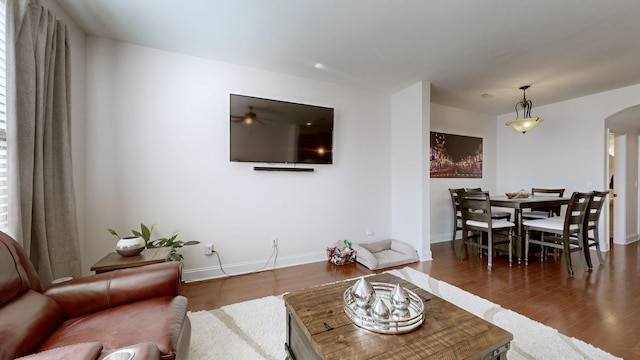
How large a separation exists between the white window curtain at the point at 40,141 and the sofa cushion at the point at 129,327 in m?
0.79

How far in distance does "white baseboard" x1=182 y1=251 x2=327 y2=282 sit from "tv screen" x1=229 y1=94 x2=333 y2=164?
125 cm

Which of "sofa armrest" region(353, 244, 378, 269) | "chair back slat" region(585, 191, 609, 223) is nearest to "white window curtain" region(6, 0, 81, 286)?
"sofa armrest" region(353, 244, 378, 269)

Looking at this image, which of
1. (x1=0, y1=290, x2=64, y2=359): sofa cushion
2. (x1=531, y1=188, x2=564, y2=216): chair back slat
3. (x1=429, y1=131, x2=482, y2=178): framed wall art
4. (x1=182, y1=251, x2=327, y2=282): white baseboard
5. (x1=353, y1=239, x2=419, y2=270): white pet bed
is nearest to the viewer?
(x1=0, y1=290, x2=64, y2=359): sofa cushion

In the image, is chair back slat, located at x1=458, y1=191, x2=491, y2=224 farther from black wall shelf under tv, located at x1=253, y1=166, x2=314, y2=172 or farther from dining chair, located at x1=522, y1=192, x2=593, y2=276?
black wall shelf under tv, located at x1=253, y1=166, x2=314, y2=172

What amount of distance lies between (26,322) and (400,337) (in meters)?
1.56

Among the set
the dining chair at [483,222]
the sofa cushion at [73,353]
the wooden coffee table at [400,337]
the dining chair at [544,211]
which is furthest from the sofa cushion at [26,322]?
the dining chair at [544,211]

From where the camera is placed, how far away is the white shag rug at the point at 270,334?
161 centimetres

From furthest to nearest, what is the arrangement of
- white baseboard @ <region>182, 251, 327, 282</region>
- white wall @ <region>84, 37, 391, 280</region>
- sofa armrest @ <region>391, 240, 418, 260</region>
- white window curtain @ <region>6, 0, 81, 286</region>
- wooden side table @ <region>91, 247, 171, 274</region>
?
sofa armrest @ <region>391, 240, 418, 260</region>, white baseboard @ <region>182, 251, 327, 282</region>, white wall @ <region>84, 37, 391, 280</region>, wooden side table @ <region>91, 247, 171, 274</region>, white window curtain @ <region>6, 0, 81, 286</region>

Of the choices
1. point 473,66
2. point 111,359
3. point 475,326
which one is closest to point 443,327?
point 475,326

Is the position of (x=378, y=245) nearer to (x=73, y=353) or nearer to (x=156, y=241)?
(x=156, y=241)

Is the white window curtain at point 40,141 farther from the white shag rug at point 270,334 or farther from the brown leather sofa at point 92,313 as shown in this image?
the white shag rug at point 270,334

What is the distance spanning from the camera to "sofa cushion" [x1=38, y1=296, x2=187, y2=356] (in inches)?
43.2

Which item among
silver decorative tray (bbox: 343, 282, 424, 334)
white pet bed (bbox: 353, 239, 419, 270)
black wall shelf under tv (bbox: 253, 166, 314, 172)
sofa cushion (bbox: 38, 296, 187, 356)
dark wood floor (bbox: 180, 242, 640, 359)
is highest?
black wall shelf under tv (bbox: 253, 166, 314, 172)

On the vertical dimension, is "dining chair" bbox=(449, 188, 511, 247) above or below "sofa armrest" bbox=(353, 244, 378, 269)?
above
